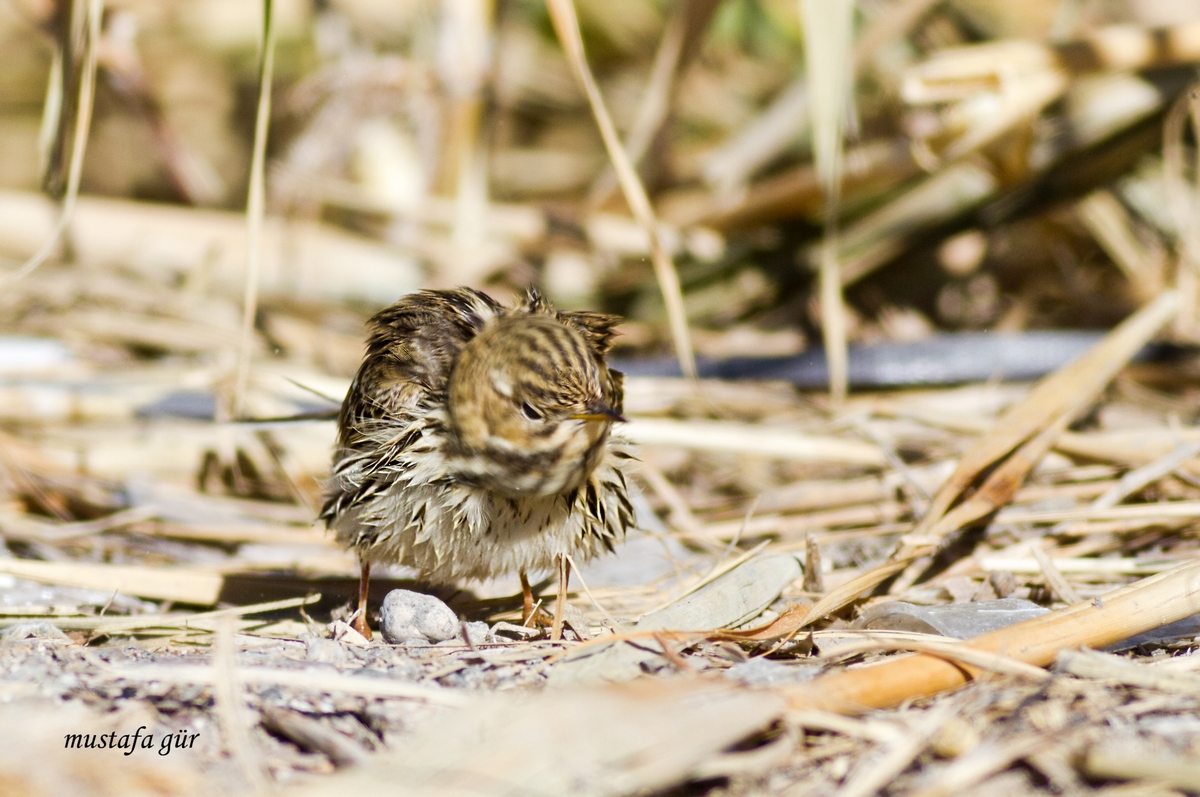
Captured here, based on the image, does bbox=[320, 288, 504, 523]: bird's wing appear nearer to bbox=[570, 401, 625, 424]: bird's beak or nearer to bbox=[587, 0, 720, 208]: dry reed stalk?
bbox=[570, 401, 625, 424]: bird's beak

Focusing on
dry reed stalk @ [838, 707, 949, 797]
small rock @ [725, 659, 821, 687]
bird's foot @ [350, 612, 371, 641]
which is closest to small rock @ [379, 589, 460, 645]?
bird's foot @ [350, 612, 371, 641]

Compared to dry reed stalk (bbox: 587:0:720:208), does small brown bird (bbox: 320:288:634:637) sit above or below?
below

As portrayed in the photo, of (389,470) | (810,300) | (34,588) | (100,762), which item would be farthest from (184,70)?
(100,762)

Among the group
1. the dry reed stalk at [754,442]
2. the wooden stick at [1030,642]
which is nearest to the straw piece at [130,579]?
the dry reed stalk at [754,442]

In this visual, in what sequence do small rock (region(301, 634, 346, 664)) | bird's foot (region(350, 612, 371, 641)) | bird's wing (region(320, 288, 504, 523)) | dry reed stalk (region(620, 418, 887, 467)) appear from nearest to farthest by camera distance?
small rock (region(301, 634, 346, 664))
bird's wing (region(320, 288, 504, 523))
bird's foot (region(350, 612, 371, 641))
dry reed stalk (region(620, 418, 887, 467))

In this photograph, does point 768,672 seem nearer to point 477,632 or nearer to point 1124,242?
point 477,632

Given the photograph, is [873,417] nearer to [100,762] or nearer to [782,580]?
[782,580]

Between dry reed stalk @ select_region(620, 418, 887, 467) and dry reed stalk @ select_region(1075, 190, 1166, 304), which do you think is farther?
dry reed stalk @ select_region(1075, 190, 1166, 304)


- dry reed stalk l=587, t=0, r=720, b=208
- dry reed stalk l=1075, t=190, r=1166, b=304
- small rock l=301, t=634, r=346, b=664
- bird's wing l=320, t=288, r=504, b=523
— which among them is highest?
dry reed stalk l=587, t=0, r=720, b=208
